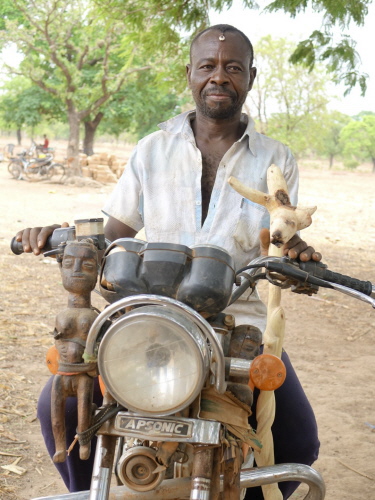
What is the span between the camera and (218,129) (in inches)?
97.0

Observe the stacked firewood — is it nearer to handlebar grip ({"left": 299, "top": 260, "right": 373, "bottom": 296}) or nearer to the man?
the man

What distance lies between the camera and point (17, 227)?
1084 cm

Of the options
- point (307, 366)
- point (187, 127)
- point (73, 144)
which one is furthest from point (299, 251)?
point (73, 144)

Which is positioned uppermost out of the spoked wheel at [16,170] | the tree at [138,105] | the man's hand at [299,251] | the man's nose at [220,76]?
the tree at [138,105]

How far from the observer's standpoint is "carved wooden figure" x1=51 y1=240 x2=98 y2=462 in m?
1.33

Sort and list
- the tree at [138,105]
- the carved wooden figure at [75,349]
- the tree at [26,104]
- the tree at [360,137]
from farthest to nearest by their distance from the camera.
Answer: the tree at [360,137] → the tree at [26,104] → the tree at [138,105] → the carved wooden figure at [75,349]

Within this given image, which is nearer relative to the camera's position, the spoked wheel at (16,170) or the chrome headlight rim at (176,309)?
the chrome headlight rim at (176,309)

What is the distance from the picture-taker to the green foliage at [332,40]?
18.1 ft

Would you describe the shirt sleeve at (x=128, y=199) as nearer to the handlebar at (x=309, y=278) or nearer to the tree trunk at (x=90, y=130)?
the handlebar at (x=309, y=278)

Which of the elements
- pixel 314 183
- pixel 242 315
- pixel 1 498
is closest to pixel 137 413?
pixel 242 315

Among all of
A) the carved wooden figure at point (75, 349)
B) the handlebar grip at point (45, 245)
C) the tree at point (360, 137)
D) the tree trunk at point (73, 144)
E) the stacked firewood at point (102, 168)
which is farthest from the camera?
the tree at point (360, 137)

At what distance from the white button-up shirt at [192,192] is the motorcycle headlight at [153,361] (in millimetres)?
1002

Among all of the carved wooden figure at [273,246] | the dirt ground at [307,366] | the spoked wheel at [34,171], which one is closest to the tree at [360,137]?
the spoked wheel at [34,171]

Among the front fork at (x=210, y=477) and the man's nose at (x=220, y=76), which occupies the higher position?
the man's nose at (x=220, y=76)
